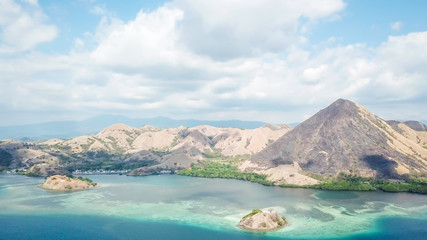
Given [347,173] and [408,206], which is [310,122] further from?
[408,206]

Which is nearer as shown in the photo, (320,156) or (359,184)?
(359,184)

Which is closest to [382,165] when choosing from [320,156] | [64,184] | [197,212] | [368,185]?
[368,185]

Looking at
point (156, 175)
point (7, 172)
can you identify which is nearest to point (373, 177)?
point (156, 175)

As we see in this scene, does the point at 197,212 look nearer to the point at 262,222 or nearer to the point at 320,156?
the point at 262,222

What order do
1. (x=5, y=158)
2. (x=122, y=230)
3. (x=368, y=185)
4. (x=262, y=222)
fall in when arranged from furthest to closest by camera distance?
Answer: (x=5, y=158)
(x=368, y=185)
(x=262, y=222)
(x=122, y=230)

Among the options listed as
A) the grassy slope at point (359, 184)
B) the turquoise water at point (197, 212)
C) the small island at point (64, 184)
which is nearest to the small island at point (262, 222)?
the turquoise water at point (197, 212)

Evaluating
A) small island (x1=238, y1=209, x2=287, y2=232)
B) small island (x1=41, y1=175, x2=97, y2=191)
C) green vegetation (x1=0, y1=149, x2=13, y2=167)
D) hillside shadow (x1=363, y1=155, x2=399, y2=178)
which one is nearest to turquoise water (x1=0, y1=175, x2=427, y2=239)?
small island (x1=238, y1=209, x2=287, y2=232)

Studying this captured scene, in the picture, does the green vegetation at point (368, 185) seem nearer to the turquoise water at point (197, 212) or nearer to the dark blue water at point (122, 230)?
the turquoise water at point (197, 212)
